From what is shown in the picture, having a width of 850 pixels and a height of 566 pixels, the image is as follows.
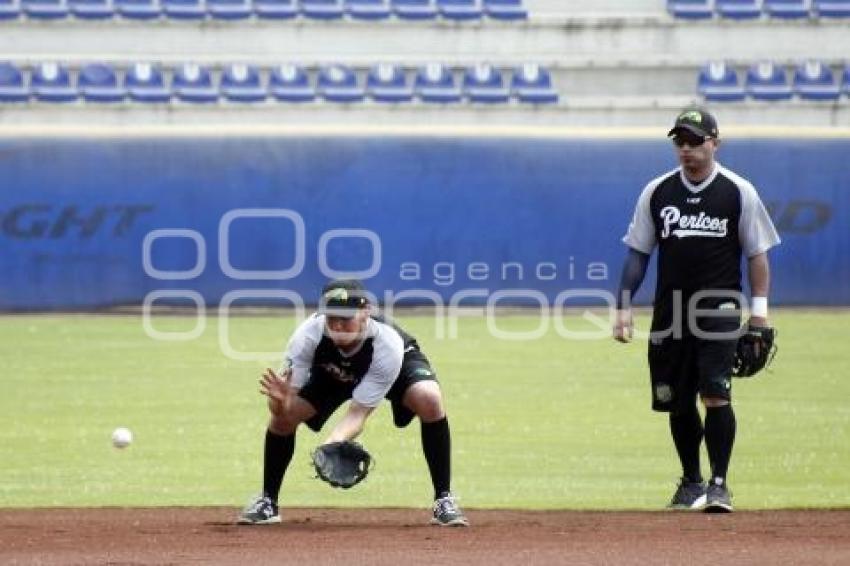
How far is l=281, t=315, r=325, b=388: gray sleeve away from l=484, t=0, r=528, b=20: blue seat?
20.4m

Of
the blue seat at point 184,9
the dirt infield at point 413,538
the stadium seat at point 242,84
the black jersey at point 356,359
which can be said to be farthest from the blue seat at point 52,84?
the black jersey at point 356,359

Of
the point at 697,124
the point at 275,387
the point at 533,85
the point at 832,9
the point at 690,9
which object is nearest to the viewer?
the point at 275,387

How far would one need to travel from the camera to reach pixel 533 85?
2766cm

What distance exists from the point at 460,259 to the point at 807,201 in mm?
4314

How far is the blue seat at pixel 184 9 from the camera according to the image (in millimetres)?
28109

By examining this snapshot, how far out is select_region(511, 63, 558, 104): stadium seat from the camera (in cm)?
2756

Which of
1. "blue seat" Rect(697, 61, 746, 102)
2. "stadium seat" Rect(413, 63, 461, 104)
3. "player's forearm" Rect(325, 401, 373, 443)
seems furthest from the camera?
"blue seat" Rect(697, 61, 746, 102)

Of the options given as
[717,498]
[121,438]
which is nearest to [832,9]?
[121,438]

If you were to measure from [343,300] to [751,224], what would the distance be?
2136 millimetres

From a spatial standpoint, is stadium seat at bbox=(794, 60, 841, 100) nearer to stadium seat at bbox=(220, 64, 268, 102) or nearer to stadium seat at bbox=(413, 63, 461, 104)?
stadium seat at bbox=(413, 63, 461, 104)

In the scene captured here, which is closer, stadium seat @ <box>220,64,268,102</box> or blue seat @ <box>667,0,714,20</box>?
stadium seat @ <box>220,64,268,102</box>

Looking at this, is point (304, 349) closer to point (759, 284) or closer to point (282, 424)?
point (282, 424)

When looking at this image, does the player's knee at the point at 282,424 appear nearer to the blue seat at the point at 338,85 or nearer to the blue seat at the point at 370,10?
the blue seat at the point at 338,85

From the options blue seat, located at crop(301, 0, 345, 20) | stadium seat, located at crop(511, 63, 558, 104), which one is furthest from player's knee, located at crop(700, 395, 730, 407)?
blue seat, located at crop(301, 0, 345, 20)
